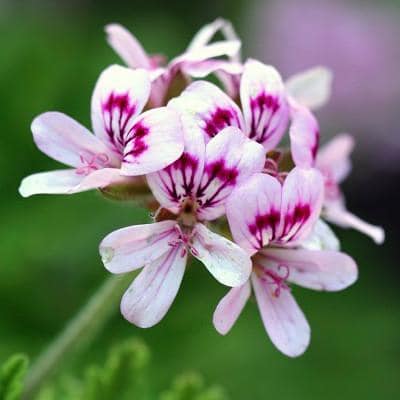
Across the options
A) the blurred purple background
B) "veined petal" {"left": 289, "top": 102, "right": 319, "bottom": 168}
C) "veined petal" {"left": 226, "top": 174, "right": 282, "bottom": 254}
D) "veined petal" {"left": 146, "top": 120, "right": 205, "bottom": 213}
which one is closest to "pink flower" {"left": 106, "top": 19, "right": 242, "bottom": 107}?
"veined petal" {"left": 289, "top": 102, "right": 319, "bottom": 168}

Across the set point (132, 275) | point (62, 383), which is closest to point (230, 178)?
point (132, 275)

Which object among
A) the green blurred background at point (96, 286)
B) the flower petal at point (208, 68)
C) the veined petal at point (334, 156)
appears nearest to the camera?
the flower petal at point (208, 68)

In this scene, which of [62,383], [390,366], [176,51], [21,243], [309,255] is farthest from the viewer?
[176,51]

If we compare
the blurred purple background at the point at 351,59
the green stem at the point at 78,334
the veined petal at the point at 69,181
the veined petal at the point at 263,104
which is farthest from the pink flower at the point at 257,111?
the blurred purple background at the point at 351,59

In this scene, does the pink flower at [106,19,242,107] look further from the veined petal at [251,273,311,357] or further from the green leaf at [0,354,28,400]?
the green leaf at [0,354,28,400]

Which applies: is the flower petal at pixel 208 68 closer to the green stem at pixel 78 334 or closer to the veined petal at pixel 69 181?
the veined petal at pixel 69 181

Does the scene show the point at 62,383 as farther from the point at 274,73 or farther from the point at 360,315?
the point at 360,315

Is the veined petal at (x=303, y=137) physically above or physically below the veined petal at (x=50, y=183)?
below
